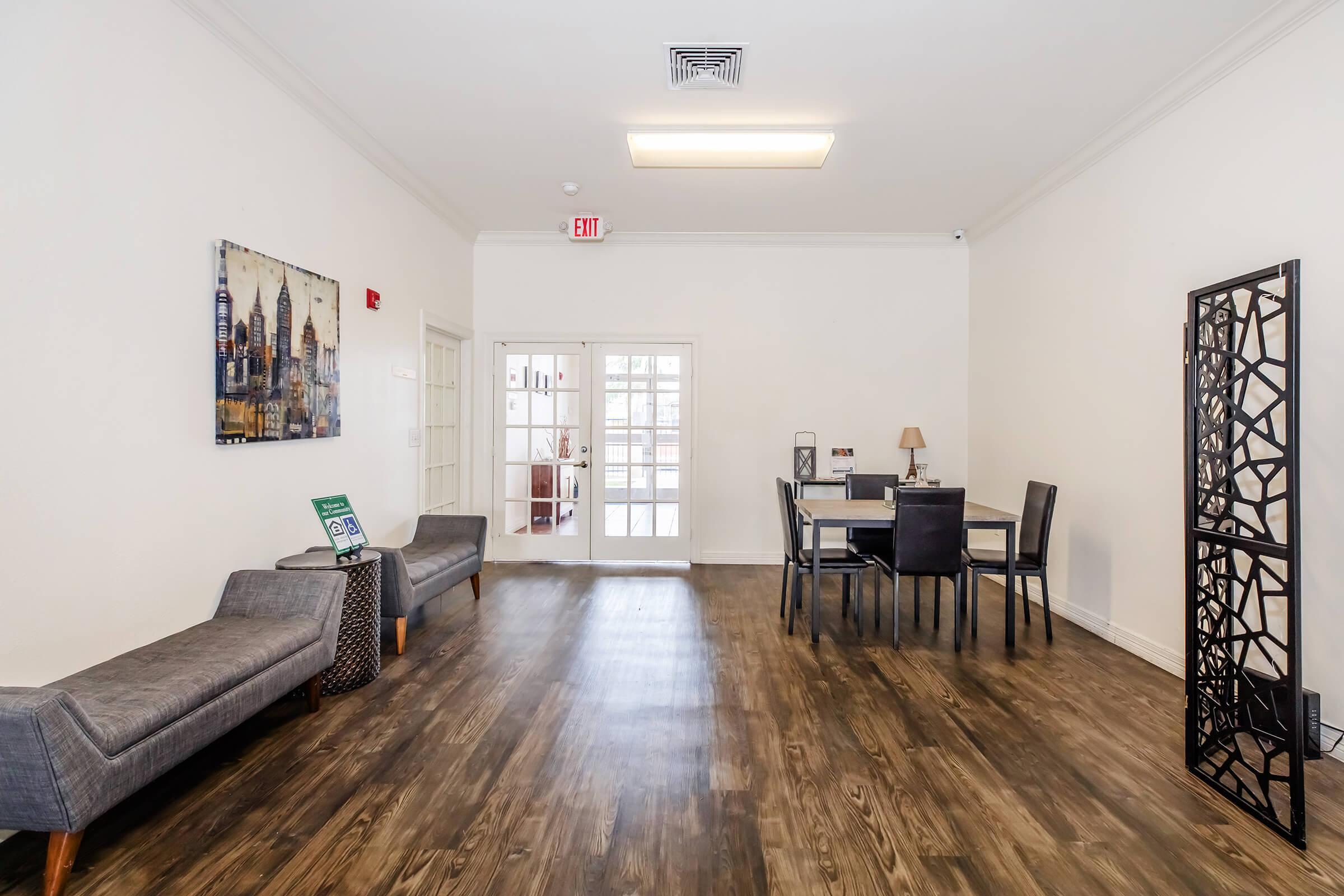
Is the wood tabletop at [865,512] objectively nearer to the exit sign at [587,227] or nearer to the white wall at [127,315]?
the exit sign at [587,227]

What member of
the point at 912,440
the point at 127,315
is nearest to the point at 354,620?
the point at 127,315

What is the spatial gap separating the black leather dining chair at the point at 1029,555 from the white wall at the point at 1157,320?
0.30m

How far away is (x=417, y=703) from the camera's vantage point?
9.27 ft

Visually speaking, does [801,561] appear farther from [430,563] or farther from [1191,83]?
[1191,83]

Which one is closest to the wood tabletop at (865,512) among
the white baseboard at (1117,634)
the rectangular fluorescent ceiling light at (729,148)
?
the white baseboard at (1117,634)

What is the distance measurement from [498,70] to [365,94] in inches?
32.0

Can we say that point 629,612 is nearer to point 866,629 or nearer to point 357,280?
point 866,629

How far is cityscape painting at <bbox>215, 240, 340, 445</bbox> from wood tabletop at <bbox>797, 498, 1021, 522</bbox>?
9.55 ft

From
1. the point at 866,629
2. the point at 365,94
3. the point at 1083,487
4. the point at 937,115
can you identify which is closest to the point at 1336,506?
the point at 1083,487

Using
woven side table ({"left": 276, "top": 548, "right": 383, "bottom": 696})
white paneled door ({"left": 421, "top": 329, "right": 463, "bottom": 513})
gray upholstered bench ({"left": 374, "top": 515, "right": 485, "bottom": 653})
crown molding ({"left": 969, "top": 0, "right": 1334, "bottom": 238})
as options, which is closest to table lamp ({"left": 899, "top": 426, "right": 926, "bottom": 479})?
crown molding ({"left": 969, "top": 0, "right": 1334, "bottom": 238})

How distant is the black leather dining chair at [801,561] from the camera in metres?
3.88

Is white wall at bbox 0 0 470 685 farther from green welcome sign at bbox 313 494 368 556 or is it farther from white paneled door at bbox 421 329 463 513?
white paneled door at bbox 421 329 463 513

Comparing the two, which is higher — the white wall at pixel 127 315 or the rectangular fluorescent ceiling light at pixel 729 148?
the rectangular fluorescent ceiling light at pixel 729 148

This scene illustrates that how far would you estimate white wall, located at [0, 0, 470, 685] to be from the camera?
1917 millimetres
